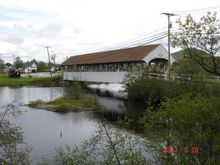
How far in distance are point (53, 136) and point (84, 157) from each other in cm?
1499

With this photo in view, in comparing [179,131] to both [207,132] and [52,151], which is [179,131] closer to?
[207,132]

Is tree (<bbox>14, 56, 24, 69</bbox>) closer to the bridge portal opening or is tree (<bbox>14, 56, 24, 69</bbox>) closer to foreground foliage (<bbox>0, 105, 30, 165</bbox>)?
the bridge portal opening

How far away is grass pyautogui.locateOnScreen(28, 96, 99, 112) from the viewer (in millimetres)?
33281

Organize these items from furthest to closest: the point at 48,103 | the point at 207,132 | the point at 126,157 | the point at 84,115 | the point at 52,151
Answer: the point at 48,103 → the point at 84,115 → the point at 52,151 → the point at 126,157 → the point at 207,132

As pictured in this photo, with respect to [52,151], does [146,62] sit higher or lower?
higher

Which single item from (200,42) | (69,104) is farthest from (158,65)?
(200,42)

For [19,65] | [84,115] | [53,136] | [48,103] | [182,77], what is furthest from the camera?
[19,65]

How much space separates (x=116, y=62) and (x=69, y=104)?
47.0 feet

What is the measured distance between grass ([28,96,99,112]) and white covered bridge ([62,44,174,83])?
851 cm

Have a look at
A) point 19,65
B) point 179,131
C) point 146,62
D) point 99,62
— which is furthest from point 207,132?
point 19,65

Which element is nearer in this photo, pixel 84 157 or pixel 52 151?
pixel 84 157

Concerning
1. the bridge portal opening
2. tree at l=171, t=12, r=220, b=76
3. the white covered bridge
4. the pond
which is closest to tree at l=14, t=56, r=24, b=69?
the white covered bridge

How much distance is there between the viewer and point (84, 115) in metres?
29.3

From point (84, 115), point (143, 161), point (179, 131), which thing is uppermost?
point (179, 131)
